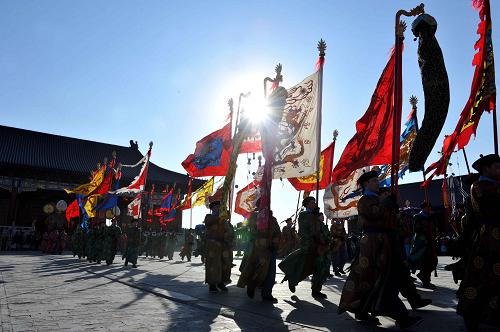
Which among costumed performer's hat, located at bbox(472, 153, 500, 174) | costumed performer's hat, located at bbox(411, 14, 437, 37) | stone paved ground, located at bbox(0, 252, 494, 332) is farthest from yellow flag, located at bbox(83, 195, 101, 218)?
costumed performer's hat, located at bbox(472, 153, 500, 174)

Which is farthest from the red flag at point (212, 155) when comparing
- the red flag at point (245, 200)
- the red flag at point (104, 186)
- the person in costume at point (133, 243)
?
the red flag at point (104, 186)

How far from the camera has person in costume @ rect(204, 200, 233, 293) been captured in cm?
755

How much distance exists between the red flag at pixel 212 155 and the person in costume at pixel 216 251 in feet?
22.4

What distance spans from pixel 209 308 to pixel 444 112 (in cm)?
399

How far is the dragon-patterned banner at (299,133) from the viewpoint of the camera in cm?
854

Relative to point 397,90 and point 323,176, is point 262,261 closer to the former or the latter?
point 397,90

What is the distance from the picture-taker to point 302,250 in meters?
6.95

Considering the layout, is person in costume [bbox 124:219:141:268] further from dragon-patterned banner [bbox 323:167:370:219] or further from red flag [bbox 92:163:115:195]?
dragon-patterned banner [bbox 323:167:370:219]

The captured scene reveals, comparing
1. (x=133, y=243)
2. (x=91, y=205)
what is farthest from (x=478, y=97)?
(x=91, y=205)

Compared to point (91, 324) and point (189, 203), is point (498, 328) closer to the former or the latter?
point (91, 324)

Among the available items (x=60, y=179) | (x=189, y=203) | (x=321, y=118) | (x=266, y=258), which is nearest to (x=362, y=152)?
(x=321, y=118)

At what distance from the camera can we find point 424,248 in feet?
28.2

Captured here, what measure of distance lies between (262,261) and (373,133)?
9.93 ft

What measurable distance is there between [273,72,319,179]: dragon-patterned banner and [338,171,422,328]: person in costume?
13.1 ft
